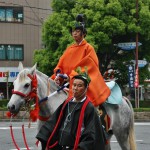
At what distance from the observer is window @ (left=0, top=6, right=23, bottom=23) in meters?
47.7

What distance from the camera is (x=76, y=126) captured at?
619 centimetres

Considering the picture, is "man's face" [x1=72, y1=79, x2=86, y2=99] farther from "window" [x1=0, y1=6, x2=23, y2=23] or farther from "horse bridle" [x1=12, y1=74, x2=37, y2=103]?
"window" [x1=0, y1=6, x2=23, y2=23]

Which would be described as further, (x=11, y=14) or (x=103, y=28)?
(x=11, y=14)

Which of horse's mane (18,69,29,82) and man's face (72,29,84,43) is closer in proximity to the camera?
horse's mane (18,69,29,82)

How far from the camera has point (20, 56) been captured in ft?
159

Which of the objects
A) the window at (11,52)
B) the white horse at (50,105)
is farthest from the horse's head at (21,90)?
the window at (11,52)

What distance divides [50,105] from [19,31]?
4040cm

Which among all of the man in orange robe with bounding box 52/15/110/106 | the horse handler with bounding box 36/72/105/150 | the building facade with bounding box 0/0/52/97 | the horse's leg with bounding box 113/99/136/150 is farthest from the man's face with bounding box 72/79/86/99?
the building facade with bounding box 0/0/52/97

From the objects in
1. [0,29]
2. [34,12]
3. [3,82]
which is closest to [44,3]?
[34,12]

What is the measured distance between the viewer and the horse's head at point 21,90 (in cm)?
784

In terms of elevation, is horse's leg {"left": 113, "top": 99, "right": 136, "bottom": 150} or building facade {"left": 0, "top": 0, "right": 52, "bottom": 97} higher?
building facade {"left": 0, "top": 0, "right": 52, "bottom": 97}

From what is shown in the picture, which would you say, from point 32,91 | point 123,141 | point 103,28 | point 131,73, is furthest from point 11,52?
point 32,91

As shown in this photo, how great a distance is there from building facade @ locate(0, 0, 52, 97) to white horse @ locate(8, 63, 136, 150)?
37749 millimetres

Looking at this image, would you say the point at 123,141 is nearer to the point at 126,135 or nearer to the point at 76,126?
the point at 126,135
